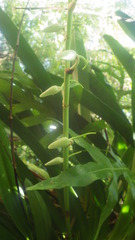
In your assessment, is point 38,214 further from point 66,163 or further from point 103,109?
point 103,109

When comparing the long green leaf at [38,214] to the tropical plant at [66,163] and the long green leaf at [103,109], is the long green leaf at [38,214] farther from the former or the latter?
the long green leaf at [103,109]

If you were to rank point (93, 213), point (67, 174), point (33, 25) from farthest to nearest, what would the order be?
point (33, 25) < point (93, 213) < point (67, 174)

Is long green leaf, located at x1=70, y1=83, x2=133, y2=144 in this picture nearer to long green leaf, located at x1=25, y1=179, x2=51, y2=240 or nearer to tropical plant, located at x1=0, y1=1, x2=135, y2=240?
tropical plant, located at x1=0, y1=1, x2=135, y2=240

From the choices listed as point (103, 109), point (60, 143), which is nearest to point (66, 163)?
point (60, 143)

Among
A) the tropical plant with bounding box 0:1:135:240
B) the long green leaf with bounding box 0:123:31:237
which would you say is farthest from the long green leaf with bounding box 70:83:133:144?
the long green leaf with bounding box 0:123:31:237

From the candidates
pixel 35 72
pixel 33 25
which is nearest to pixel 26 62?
pixel 35 72

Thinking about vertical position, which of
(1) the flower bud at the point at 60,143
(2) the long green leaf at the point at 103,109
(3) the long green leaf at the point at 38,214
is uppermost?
(2) the long green leaf at the point at 103,109

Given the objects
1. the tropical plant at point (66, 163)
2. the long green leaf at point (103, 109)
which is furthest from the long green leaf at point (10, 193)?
the long green leaf at point (103, 109)

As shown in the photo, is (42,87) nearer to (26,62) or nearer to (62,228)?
(26,62)
